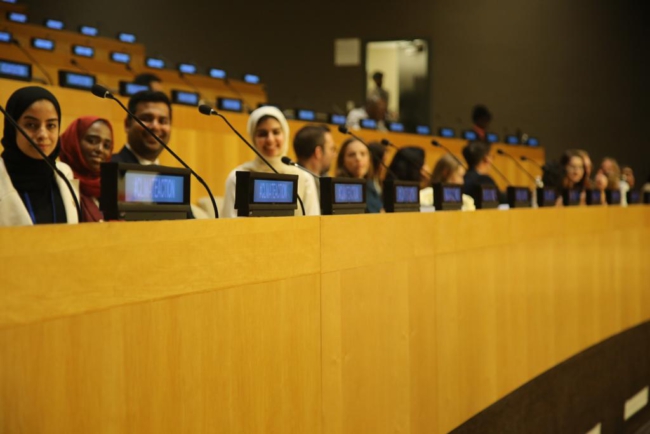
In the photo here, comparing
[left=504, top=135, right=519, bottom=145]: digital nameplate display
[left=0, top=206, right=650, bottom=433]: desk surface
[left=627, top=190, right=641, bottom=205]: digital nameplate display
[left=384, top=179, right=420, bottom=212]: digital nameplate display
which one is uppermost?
[left=504, top=135, right=519, bottom=145]: digital nameplate display

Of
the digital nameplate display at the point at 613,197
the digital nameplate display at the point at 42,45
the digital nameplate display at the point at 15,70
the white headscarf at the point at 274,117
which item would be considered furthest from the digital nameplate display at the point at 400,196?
the digital nameplate display at the point at 42,45

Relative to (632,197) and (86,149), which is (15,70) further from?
(632,197)

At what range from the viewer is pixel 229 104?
4.56m

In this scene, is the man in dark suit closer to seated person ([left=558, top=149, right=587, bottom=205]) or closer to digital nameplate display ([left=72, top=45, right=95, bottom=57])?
seated person ([left=558, top=149, right=587, bottom=205])

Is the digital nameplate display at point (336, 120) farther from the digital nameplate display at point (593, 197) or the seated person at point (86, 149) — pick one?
the seated person at point (86, 149)

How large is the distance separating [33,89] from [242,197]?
769mm

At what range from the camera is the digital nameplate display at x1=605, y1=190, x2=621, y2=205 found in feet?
11.9

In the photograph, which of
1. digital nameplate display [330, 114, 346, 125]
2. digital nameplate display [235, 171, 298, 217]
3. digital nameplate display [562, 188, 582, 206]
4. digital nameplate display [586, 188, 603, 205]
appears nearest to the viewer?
digital nameplate display [235, 171, 298, 217]

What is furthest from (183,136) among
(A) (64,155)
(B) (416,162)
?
(A) (64,155)

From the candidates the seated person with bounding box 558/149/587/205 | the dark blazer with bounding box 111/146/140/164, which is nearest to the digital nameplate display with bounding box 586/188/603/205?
the seated person with bounding box 558/149/587/205

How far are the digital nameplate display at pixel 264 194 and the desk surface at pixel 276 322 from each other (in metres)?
0.08

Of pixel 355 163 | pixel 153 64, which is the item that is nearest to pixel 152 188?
pixel 355 163

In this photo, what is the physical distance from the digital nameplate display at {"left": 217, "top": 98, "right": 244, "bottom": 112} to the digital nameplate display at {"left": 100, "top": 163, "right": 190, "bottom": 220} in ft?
10.2

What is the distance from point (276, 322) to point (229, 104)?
10.6 feet
